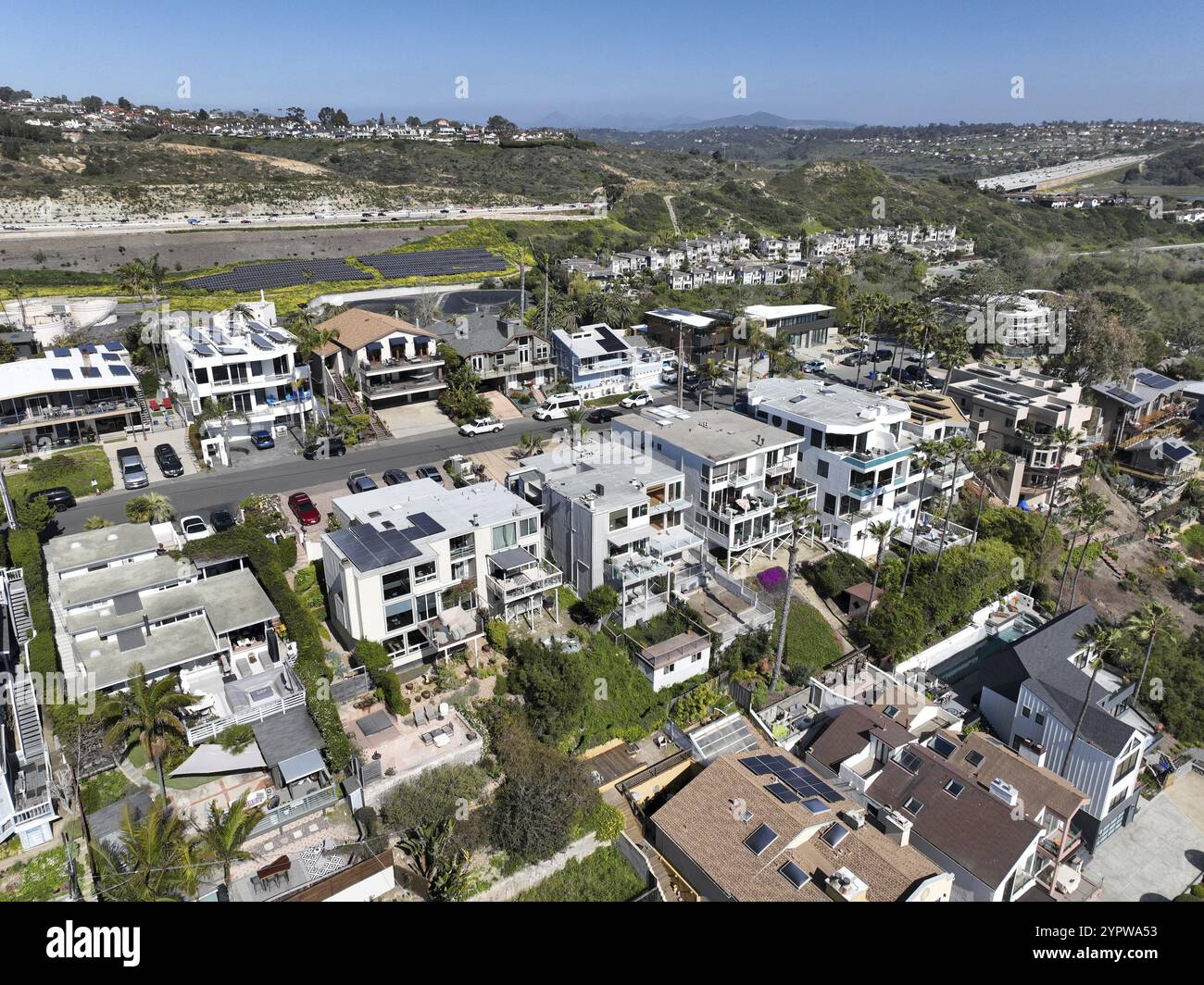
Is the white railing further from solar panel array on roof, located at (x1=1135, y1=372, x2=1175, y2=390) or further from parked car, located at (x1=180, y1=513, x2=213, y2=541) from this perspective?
solar panel array on roof, located at (x1=1135, y1=372, x2=1175, y2=390)

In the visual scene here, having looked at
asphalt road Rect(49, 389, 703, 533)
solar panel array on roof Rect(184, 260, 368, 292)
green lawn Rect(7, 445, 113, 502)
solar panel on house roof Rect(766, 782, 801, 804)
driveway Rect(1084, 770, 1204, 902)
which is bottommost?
driveway Rect(1084, 770, 1204, 902)

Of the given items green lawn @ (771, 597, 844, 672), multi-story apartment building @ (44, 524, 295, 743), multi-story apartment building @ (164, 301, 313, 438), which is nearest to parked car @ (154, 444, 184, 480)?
multi-story apartment building @ (164, 301, 313, 438)

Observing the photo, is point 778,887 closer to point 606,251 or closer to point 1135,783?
point 1135,783

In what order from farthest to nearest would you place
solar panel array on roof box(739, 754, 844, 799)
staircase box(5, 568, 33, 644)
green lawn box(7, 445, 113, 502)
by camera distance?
1. green lawn box(7, 445, 113, 502)
2. staircase box(5, 568, 33, 644)
3. solar panel array on roof box(739, 754, 844, 799)

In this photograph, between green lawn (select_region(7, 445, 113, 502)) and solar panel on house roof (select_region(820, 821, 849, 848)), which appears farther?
green lawn (select_region(7, 445, 113, 502))

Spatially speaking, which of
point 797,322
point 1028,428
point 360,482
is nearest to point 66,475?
point 360,482

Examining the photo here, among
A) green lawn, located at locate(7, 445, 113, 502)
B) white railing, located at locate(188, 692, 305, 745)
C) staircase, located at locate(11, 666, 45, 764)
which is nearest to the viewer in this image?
staircase, located at locate(11, 666, 45, 764)

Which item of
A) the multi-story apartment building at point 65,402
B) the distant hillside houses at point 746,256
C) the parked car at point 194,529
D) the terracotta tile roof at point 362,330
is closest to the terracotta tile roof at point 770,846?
the parked car at point 194,529

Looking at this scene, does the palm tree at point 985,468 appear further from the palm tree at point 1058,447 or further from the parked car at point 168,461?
the parked car at point 168,461
